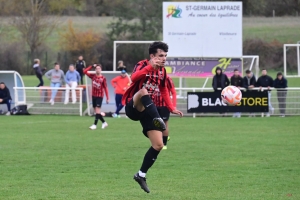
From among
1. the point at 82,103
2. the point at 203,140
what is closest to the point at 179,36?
the point at 82,103

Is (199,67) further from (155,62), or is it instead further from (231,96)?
(155,62)

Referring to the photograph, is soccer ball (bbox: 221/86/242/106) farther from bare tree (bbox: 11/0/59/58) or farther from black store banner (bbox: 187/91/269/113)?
bare tree (bbox: 11/0/59/58)

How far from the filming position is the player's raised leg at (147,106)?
8148mm

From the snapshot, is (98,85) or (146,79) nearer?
(146,79)

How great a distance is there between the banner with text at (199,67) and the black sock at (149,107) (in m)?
18.9

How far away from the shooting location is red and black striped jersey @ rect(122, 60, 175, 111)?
8.36 meters

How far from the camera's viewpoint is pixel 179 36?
27172mm

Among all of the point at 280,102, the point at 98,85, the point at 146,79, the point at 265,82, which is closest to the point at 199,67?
the point at 265,82

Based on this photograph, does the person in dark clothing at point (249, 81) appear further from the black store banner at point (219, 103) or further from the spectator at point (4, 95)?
the spectator at point (4, 95)

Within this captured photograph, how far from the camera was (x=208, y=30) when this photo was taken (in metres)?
27.1

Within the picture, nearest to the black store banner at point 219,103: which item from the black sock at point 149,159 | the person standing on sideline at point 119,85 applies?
the person standing on sideline at point 119,85

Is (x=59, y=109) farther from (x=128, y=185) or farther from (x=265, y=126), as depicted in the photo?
(x=128, y=185)

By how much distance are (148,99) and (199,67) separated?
62.5 feet

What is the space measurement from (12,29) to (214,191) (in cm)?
5141
